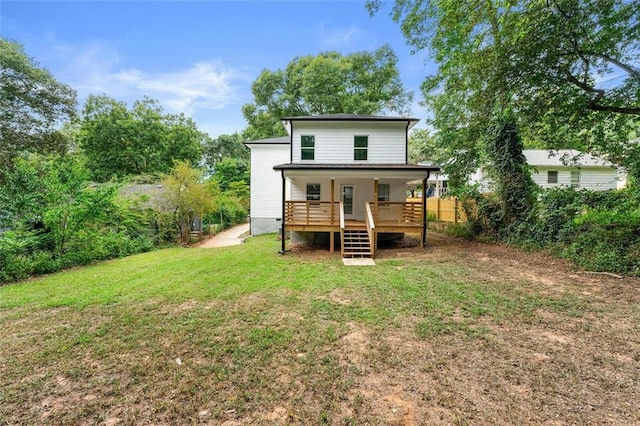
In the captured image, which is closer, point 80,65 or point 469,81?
point 469,81

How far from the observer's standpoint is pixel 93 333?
4570 millimetres

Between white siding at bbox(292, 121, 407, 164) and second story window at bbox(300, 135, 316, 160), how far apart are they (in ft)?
0.46

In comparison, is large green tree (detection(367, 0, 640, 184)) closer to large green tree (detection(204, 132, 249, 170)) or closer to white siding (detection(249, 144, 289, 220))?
white siding (detection(249, 144, 289, 220))

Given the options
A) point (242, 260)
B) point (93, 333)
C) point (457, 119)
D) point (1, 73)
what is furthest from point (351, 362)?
point (1, 73)

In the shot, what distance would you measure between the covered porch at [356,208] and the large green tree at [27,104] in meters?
15.5

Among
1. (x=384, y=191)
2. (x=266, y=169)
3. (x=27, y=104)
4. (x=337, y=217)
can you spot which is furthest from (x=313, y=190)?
(x=27, y=104)

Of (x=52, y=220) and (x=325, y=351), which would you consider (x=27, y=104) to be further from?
(x=325, y=351)

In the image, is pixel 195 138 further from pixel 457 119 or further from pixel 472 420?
pixel 472 420

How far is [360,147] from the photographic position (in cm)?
1317

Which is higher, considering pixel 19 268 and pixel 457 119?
pixel 457 119

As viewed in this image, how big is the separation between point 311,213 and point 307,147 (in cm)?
317

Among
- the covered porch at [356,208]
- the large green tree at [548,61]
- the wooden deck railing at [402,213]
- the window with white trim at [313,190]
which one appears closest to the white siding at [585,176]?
the large green tree at [548,61]

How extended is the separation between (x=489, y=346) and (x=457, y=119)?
43.3 ft

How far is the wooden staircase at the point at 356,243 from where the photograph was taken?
33.1 ft
